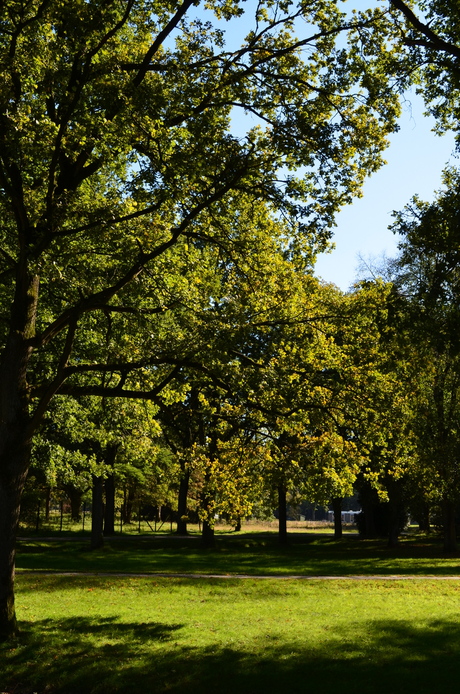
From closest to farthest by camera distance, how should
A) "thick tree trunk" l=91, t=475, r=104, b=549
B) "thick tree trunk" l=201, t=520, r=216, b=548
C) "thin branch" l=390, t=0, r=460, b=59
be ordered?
"thin branch" l=390, t=0, r=460, b=59 → "thick tree trunk" l=91, t=475, r=104, b=549 → "thick tree trunk" l=201, t=520, r=216, b=548

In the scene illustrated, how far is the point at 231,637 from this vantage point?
458 inches

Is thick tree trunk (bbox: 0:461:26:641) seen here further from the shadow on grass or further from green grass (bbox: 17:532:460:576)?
green grass (bbox: 17:532:460:576)

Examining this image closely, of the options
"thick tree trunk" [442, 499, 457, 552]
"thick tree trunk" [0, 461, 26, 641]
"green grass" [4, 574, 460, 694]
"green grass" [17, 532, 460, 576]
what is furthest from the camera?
"thick tree trunk" [442, 499, 457, 552]

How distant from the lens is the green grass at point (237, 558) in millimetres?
23453

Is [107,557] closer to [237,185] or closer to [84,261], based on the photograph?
[84,261]

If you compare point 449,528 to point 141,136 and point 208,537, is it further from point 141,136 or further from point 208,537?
point 141,136

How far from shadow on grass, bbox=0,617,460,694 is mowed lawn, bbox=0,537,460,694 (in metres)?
0.02

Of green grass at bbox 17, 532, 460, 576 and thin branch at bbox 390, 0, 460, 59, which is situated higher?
thin branch at bbox 390, 0, 460, 59

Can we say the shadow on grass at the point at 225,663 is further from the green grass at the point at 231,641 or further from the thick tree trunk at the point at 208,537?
the thick tree trunk at the point at 208,537

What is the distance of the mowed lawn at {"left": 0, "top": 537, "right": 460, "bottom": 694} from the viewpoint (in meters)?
9.30

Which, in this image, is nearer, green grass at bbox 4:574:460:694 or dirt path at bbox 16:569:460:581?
green grass at bbox 4:574:460:694

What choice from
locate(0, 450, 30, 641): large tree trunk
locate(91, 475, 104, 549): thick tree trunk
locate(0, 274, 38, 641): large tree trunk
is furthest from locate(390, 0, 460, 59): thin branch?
locate(91, 475, 104, 549): thick tree trunk

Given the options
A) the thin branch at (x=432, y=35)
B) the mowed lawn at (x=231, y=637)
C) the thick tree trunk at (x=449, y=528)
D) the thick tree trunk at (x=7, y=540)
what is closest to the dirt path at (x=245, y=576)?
the mowed lawn at (x=231, y=637)

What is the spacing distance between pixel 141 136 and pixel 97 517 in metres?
25.4
